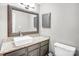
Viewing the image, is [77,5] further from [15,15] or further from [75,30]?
[15,15]

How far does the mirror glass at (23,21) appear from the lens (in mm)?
1030

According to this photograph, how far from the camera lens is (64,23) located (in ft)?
3.38

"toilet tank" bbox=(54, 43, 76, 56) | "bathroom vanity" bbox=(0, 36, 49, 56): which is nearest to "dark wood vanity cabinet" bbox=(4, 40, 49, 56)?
"bathroom vanity" bbox=(0, 36, 49, 56)

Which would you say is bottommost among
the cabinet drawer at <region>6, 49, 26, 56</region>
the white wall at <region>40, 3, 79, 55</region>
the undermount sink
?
the cabinet drawer at <region>6, 49, 26, 56</region>

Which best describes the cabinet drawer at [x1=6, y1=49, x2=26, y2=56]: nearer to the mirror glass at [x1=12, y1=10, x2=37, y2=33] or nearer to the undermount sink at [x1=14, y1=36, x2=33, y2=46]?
the undermount sink at [x1=14, y1=36, x2=33, y2=46]

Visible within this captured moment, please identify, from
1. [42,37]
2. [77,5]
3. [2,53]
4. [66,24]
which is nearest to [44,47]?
[42,37]

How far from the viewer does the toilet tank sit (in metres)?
1.00

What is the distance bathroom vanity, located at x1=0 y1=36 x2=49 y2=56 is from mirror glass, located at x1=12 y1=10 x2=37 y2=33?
0.58 ft

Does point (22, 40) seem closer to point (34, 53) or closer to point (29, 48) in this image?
point (29, 48)

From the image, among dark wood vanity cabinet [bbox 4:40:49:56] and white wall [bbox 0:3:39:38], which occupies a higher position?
white wall [bbox 0:3:39:38]

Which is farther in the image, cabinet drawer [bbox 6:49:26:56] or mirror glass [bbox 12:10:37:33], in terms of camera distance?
mirror glass [bbox 12:10:37:33]

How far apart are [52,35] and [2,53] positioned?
72cm

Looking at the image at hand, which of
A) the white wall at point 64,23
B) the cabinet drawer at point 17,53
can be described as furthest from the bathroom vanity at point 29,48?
the white wall at point 64,23

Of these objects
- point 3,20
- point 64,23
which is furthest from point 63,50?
point 3,20
